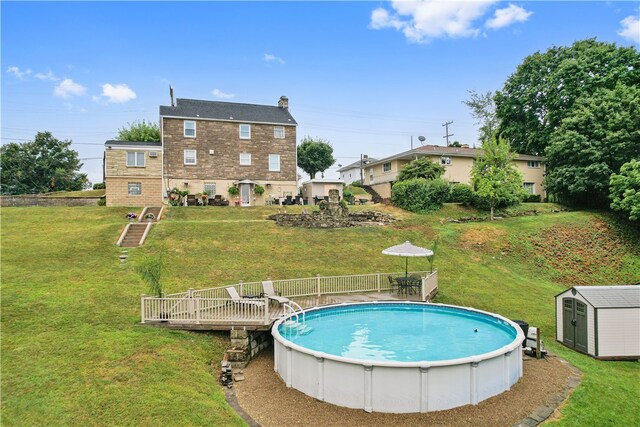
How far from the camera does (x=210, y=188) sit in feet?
121

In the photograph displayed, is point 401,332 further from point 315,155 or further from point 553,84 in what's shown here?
point 315,155

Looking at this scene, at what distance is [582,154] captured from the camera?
1305 inches

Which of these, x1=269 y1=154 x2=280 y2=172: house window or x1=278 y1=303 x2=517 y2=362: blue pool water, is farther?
x1=269 y1=154 x2=280 y2=172: house window

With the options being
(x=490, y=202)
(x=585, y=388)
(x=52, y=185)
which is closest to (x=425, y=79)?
(x=490, y=202)

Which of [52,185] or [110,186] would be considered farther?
[52,185]

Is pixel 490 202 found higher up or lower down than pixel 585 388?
higher up

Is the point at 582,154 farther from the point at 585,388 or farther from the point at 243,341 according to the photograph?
the point at 243,341

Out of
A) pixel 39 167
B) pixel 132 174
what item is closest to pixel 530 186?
pixel 132 174

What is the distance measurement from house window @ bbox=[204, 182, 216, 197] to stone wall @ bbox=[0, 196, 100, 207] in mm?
10127

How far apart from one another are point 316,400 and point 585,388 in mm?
6882

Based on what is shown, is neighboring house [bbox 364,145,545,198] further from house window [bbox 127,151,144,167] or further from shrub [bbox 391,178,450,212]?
house window [bbox 127,151,144,167]

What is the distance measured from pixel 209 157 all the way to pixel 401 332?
95.1ft

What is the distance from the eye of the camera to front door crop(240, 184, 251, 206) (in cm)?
3716

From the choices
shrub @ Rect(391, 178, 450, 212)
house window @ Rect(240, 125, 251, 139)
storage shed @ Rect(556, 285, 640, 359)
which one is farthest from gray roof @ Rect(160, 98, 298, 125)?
storage shed @ Rect(556, 285, 640, 359)
